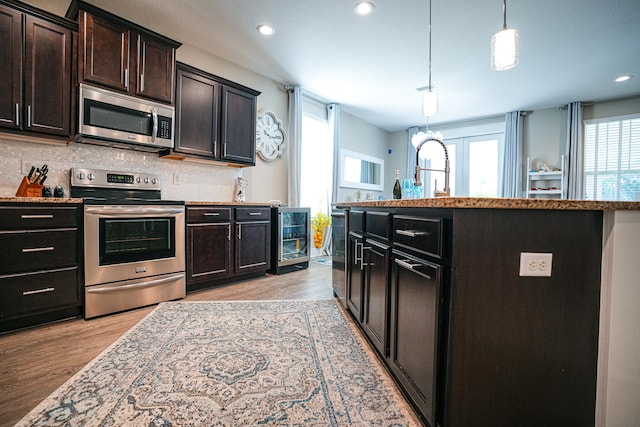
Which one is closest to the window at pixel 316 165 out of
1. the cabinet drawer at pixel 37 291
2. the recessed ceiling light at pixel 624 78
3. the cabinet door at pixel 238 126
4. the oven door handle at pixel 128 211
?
the cabinet door at pixel 238 126

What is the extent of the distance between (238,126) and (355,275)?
2.45m

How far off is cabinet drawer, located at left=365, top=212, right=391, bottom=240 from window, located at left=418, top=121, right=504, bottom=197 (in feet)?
15.6

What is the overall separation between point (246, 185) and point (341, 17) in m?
2.31

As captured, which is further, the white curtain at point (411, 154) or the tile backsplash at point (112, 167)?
the white curtain at point (411, 154)

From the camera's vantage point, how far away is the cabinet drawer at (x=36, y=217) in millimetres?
1958

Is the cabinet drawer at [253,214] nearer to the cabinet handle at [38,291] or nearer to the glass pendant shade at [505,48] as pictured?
the cabinet handle at [38,291]

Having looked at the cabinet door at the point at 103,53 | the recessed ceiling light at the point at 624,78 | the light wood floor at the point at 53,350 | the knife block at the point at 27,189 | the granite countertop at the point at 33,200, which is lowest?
the light wood floor at the point at 53,350

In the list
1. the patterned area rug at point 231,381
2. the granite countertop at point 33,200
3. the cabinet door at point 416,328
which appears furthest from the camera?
the granite countertop at point 33,200

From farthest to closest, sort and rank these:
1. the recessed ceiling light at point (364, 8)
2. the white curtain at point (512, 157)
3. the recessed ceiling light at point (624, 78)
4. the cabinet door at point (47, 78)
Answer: the white curtain at point (512, 157) < the recessed ceiling light at point (624, 78) < the recessed ceiling light at point (364, 8) < the cabinet door at point (47, 78)

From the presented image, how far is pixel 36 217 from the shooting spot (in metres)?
2.06

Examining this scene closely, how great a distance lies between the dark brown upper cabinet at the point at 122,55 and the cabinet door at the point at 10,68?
1.16 ft

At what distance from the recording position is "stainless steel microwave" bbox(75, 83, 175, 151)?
2.46 metres

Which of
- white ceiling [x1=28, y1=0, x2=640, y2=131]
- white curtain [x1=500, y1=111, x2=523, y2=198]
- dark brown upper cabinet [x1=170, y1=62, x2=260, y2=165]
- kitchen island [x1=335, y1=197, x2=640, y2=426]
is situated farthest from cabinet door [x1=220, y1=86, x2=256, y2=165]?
white curtain [x1=500, y1=111, x2=523, y2=198]

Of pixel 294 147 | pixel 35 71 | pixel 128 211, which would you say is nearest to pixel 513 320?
pixel 128 211
